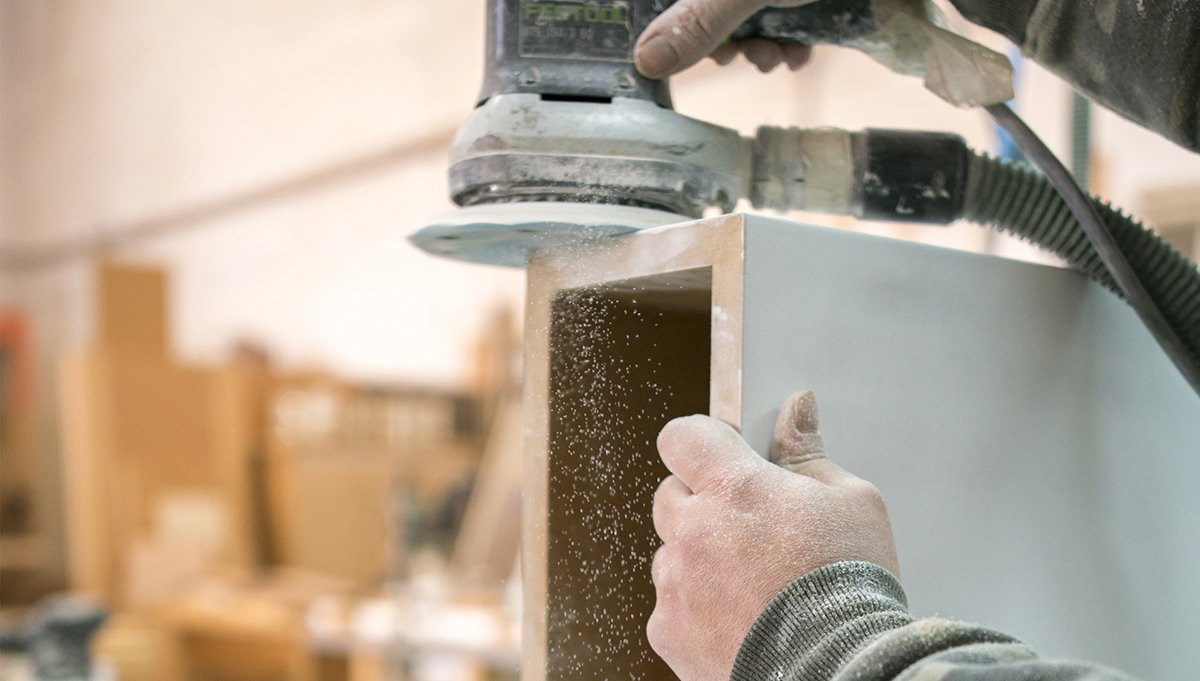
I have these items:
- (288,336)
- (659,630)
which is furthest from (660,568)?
(288,336)

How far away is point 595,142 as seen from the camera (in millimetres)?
725

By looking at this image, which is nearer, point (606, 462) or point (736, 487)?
point (736, 487)

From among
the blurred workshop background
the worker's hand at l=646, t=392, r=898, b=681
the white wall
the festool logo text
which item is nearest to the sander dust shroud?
the festool logo text

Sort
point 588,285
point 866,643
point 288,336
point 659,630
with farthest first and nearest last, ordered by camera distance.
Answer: point 288,336, point 588,285, point 659,630, point 866,643

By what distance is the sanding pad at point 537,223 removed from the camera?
72 cm

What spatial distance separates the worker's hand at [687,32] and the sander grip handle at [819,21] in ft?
0.11

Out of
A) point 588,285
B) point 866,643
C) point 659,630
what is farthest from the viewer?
point 588,285

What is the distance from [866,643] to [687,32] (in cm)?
40

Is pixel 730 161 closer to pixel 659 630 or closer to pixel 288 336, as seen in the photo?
pixel 659 630

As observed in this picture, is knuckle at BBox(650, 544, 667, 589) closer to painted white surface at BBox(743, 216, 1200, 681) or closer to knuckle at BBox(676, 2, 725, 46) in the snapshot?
painted white surface at BBox(743, 216, 1200, 681)

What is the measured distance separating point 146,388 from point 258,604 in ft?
3.60

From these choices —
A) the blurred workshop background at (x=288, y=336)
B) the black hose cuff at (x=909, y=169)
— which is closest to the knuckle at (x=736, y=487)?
the black hose cuff at (x=909, y=169)

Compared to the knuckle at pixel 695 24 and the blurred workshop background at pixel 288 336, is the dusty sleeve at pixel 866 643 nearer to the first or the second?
the knuckle at pixel 695 24

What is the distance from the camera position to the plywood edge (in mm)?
651
